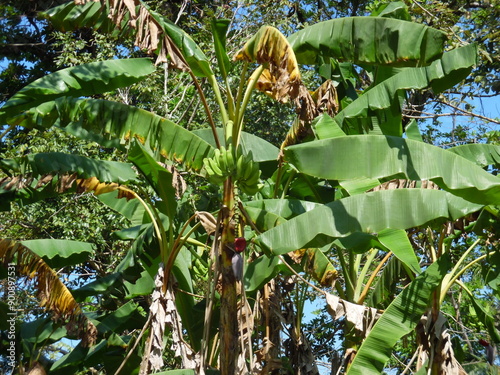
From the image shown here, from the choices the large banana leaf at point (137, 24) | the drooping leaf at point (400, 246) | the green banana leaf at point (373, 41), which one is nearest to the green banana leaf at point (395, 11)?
the green banana leaf at point (373, 41)

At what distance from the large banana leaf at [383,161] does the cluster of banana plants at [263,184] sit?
0.03ft

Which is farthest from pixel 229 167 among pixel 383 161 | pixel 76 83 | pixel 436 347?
pixel 436 347

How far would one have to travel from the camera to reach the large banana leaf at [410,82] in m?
5.44

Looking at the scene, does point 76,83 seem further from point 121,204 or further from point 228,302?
point 228,302

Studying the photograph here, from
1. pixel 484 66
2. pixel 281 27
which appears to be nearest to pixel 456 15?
pixel 484 66

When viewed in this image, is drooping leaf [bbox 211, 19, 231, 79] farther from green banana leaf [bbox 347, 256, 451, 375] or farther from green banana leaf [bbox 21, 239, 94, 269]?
green banana leaf [bbox 347, 256, 451, 375]

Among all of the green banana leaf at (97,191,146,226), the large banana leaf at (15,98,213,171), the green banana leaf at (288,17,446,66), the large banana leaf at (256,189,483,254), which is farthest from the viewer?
the green banana leaf at (97,191,146,226)

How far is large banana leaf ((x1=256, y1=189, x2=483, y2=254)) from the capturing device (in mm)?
4844

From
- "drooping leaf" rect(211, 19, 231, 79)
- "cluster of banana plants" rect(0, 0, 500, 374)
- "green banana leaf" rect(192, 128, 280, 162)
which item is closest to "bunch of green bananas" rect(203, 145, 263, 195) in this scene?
"cluster of banana plants" rect(0, 0, 500, 374)

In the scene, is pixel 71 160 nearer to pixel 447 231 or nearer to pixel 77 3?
pixel 77 3

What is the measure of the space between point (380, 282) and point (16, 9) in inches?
404

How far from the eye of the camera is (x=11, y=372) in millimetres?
7293

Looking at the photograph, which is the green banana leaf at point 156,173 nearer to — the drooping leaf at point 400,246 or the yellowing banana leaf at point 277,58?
the yellowing banana leaf at point 277,58

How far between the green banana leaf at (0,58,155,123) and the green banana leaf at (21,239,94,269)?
1.18 m
